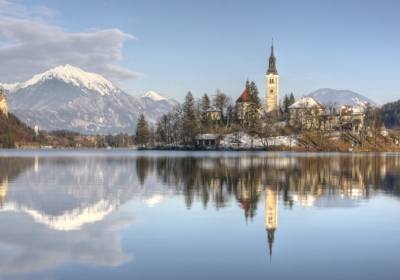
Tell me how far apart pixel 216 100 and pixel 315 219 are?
124767 millimetres

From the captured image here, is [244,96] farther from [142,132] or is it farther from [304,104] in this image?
[142,132]

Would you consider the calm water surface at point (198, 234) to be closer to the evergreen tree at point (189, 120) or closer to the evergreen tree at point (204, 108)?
the evergreen tree at point (189, 120)

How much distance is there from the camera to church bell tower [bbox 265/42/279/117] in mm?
146250

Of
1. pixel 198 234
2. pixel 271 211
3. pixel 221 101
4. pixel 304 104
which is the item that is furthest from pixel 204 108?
pixel 198 234

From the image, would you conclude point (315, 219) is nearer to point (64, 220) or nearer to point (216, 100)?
point (64, 220)

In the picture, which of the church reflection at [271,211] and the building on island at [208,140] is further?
the building on island at [208,140]

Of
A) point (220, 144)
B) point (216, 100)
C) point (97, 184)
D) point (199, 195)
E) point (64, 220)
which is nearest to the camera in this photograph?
point (64, 220)

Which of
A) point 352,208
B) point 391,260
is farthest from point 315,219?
point 391,260

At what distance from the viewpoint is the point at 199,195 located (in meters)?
22.2

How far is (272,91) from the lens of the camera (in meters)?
146

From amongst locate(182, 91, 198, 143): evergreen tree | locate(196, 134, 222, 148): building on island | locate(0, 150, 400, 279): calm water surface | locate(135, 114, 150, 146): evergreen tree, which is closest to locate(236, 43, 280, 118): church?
locate(182, 91, 198, 143): evergreen tree

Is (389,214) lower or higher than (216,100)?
lower

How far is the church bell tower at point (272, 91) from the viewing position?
480 ft

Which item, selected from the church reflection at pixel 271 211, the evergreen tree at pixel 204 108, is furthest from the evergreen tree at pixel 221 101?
the church reflection at pixel 271 211
